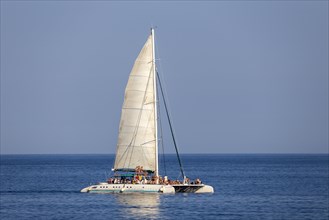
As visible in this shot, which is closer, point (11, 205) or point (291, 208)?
point (291, 208)

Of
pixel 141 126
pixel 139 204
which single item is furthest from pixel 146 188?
pixel 141 126

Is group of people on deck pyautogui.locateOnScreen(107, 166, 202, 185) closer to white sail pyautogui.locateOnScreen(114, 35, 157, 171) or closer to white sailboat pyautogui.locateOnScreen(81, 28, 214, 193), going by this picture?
white sailboat pyautogui.locateOnScreen(81, 28, 214, 193)

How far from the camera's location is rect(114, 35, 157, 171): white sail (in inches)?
3509

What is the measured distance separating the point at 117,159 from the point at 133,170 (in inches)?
81.7

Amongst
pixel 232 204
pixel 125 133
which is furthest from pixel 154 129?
pixel 232 204

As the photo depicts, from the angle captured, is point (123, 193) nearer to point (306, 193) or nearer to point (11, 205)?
point (11, 205)

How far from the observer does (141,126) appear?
89.5 meters

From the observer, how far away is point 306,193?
97938 mm

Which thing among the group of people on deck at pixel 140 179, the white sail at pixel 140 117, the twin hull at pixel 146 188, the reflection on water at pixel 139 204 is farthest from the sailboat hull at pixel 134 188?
the white sail at pixel 140 117

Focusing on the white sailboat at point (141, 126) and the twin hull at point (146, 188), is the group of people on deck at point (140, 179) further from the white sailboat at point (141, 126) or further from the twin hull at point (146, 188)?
the twin hull at point (146, 188)

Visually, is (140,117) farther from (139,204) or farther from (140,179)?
(139,204)

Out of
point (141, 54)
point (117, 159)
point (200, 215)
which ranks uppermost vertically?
point (141, 54)

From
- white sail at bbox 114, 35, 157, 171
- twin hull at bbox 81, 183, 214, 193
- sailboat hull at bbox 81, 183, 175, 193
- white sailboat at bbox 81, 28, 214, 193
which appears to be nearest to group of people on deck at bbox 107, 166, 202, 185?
white sailboat at bbox 81, 28, 214, 193

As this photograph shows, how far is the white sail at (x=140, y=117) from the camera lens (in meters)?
89.1
